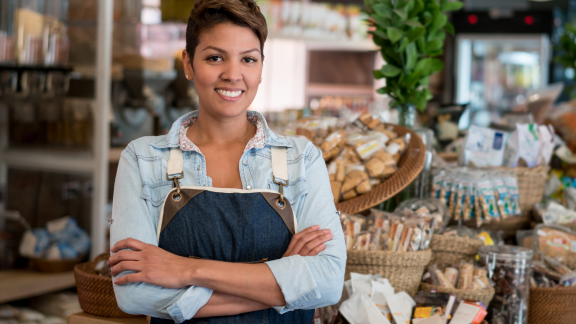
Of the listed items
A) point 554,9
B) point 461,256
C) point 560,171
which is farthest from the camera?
point 554,9

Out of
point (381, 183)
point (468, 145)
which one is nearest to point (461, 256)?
point (381, 183)

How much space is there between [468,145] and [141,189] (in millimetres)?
1667

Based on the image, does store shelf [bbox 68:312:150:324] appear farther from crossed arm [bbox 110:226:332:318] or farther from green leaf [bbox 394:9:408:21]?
green leaf [bbox 394:9:408:21]

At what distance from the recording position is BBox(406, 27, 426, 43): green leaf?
2.46 metres

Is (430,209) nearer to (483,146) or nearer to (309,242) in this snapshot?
(483,146)

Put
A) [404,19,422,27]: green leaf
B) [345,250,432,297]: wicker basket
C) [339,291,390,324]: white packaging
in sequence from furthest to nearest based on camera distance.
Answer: [404,19,422,27]: green leaf, [345,250,432,297]: wicker basket, [339,291,390,324]: white packaging

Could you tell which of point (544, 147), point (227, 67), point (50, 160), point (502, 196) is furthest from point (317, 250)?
point (50, 160)

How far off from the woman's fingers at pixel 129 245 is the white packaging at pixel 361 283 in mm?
763

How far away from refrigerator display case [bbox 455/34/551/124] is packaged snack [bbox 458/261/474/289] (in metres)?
4.90

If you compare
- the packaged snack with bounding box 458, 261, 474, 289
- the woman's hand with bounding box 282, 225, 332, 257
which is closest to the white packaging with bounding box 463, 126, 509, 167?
the packaged snack with bounding box 458, 261, 474, 289

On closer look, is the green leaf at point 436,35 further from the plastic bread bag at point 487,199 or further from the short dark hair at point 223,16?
the short dark hair at point 223,16

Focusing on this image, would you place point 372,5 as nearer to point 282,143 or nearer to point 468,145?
point 468,145

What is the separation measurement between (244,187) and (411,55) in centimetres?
146

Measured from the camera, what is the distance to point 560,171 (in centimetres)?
288
